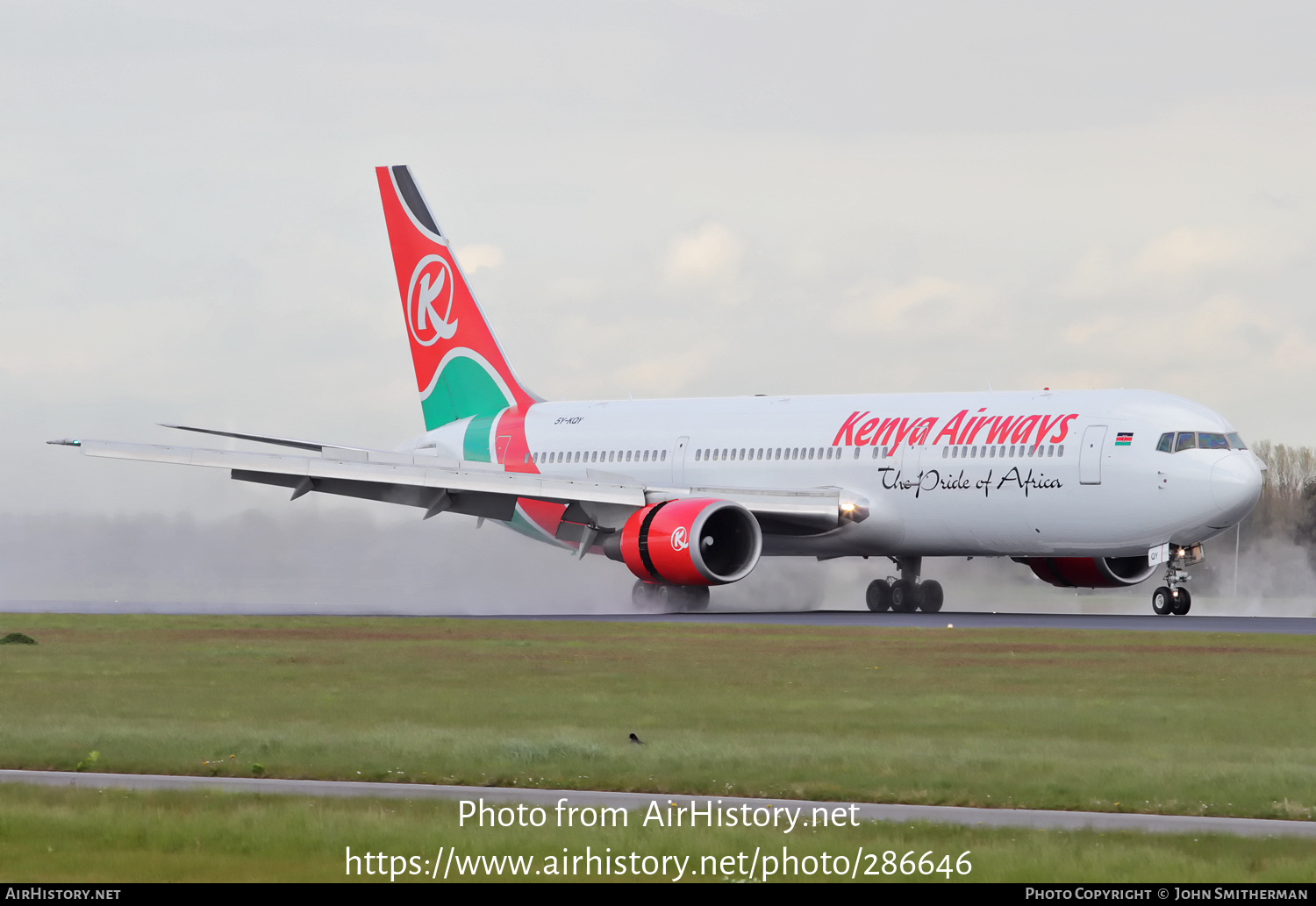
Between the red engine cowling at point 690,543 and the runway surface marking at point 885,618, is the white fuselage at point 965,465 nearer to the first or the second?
the runway surface marking at point 885,618

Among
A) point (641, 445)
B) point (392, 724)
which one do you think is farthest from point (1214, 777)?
point (641, 445)

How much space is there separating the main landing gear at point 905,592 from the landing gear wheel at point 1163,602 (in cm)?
625

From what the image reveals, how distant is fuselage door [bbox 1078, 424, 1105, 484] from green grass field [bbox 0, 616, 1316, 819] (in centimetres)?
507

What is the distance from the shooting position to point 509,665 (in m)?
27.7

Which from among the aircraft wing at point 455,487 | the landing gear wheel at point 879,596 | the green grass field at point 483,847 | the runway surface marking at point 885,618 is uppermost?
the aircraft wing at point 455,487

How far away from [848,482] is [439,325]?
46.8 feet

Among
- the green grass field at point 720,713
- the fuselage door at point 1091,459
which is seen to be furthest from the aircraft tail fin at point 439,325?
the green grass field at point 720,713

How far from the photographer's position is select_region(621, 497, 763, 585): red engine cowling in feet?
130

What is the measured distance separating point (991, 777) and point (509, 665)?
12.6 metres

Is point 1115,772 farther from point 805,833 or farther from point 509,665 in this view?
point 509,665

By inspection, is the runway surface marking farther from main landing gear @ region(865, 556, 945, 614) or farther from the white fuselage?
the white fuselage

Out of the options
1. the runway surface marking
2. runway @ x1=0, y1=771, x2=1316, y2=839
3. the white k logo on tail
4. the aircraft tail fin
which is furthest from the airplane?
runway @ x1=0, y1=771, x2=1316, y2=839

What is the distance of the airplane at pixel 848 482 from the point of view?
38812 mm

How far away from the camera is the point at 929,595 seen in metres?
45.1
